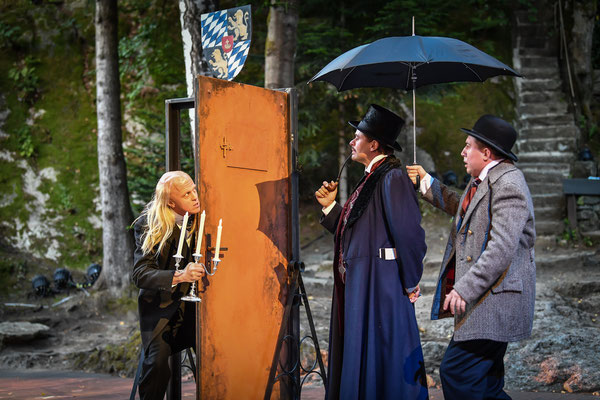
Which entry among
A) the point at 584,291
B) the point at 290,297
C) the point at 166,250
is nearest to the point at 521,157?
the point at 584,291

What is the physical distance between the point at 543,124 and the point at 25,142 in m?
10.7

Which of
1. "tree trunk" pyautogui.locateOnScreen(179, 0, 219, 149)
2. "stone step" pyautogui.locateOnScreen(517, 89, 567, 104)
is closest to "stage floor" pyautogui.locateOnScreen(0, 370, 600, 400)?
"tree trunk" pyautogui.locateOnScreen(179, 0, 219, 149)

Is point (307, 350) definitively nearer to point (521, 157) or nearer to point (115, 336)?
point (115, 336)

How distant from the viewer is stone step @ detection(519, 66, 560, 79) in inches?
582

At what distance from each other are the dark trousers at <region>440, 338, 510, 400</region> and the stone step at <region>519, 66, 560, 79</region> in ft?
38.9

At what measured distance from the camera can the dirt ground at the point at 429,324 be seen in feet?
20.6

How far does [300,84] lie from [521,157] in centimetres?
493

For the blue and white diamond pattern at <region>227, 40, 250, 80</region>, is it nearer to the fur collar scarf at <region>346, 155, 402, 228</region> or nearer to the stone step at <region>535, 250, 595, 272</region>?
the fur collar scarf at <region>346, 155, 402, 228</region>

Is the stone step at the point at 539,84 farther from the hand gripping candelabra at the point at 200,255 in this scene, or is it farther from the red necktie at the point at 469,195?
the hand gripping candelabra at the point at 200,255

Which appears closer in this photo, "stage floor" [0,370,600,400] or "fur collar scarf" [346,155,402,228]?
"fur collar scarf" [346,155,402,228]

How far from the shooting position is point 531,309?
411cm

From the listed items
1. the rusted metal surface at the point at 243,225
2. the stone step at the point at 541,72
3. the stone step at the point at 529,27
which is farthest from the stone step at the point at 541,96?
the rusted metal surface at the point at 243,225

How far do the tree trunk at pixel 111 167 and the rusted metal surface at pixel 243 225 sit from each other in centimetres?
644

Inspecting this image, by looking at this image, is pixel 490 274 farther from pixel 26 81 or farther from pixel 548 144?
pixel 26 81
